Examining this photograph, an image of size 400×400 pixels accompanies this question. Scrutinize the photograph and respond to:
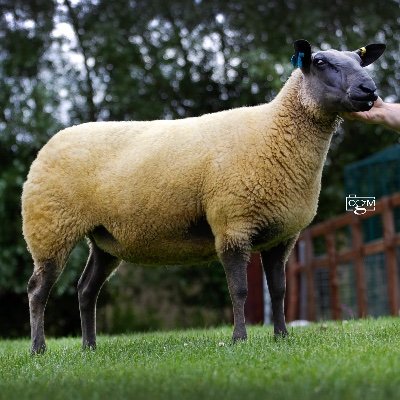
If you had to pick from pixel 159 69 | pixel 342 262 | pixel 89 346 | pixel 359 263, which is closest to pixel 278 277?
pixel 89 346

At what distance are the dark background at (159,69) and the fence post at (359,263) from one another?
3441 millimetres

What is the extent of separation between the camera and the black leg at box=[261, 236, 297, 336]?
228 inches

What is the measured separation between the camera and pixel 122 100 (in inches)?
531

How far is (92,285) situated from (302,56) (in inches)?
98.6

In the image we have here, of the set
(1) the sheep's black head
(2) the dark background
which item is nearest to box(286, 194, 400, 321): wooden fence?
(2) the dark background

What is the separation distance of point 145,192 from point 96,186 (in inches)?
17.7

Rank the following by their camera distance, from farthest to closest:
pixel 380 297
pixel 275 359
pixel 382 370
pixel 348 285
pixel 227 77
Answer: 1. pixel 227 77
2. pixel 348 285
3. pixel 380 297
4. pixel 275 359
5. pixel 382 370

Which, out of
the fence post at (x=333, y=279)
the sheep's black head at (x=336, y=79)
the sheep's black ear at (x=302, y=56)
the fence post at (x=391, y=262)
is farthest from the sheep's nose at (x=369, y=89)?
the fence post at (x=333, y=279)

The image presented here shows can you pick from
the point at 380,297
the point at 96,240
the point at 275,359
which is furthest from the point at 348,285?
the point at 275,359

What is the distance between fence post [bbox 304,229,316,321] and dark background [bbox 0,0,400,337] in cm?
202

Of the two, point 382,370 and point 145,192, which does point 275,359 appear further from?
point 145,192

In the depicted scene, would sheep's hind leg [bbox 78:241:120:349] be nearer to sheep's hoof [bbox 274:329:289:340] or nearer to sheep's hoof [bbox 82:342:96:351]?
sheep's hoof [bbox 82:342:96:351]

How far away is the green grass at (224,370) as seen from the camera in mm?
3492

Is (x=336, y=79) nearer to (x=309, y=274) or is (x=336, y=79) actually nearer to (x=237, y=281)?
(x=237, y=281)
